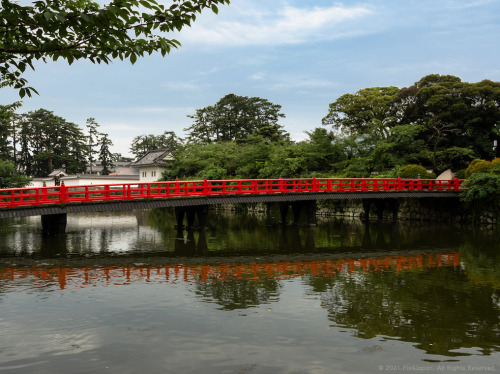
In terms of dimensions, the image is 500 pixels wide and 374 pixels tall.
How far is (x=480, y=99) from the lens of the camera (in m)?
39.5

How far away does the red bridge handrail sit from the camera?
22587 millimetres

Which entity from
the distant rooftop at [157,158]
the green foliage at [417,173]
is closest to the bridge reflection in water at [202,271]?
the green foliage at [417,173]

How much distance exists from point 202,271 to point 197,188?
40.1 ft

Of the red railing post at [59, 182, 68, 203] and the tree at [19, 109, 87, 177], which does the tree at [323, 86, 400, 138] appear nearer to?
the red railing post at [59, 182, 68, 203]

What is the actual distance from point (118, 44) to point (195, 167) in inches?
1924

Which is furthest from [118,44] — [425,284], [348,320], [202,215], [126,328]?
[202,215]

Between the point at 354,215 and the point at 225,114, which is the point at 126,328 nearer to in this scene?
the point at 354,215

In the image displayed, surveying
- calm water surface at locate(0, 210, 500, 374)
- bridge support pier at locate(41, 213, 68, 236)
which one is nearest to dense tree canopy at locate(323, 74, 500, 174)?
calm water surface at locate(0, 210, 500, 374)

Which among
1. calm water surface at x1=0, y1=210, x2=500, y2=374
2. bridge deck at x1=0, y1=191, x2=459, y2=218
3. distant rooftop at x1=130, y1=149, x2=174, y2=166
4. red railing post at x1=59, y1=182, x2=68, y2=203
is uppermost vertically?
distant rooftop at x1=130, y1=149, x2=174, y2=166

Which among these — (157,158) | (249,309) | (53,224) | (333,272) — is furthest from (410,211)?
(157,158)

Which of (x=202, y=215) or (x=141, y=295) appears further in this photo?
(x=202, y=215)

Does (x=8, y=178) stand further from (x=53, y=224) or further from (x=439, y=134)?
(x=439, y=134)

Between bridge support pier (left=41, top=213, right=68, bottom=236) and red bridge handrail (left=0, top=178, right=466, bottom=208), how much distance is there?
148cm

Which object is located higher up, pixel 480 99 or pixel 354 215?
pixel 480 99
